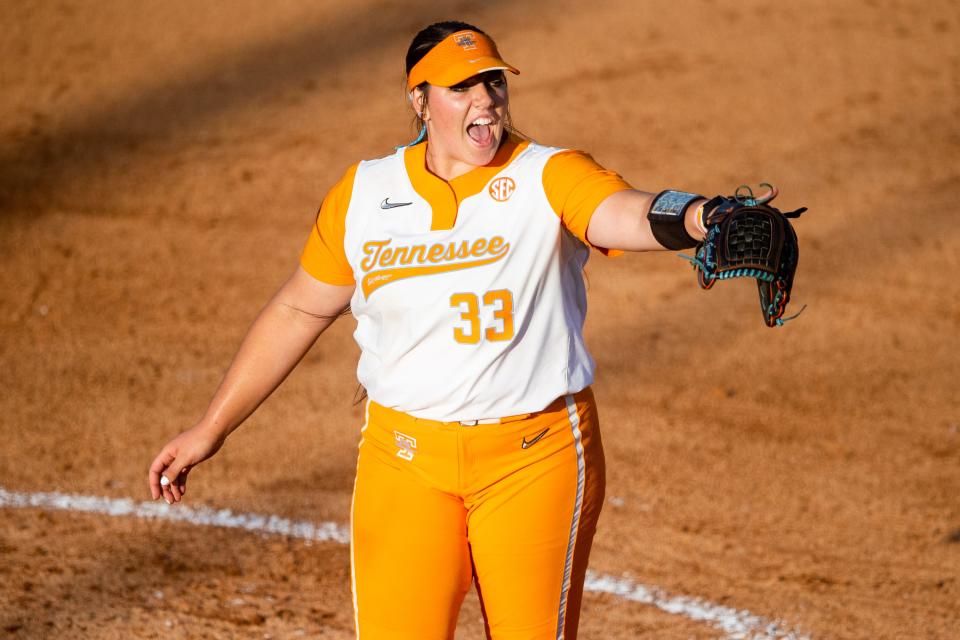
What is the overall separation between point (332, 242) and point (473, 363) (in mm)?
556

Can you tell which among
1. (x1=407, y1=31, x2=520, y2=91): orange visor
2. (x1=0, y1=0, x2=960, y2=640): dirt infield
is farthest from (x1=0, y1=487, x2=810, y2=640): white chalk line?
(x1=407, y1=31, x2=520, y2=91): orange visor

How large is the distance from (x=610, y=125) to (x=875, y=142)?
7.12 ft

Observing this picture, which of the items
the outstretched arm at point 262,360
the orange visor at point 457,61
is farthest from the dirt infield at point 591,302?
the orange visor at point 457,61

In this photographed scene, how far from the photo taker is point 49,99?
405 inches

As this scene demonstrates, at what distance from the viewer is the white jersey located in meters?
3.05

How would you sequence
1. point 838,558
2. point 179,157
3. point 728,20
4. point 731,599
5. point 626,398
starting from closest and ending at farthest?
point 731,599, point 838,558, point 626,398, point 179,157, point 728,20

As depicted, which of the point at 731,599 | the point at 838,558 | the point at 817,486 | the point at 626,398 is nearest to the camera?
the point at 731,599

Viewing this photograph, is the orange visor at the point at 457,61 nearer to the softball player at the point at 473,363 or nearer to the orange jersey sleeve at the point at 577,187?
the softball player at the point at 473,363

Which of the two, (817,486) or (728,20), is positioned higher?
(728,20)

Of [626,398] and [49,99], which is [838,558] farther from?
[49,99]

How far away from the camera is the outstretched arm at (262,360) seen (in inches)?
133

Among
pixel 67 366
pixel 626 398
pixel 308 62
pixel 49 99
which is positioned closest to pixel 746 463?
pixel 626 398

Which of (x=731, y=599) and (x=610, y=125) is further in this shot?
(x=610, y=125)

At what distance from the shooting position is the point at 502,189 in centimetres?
311
